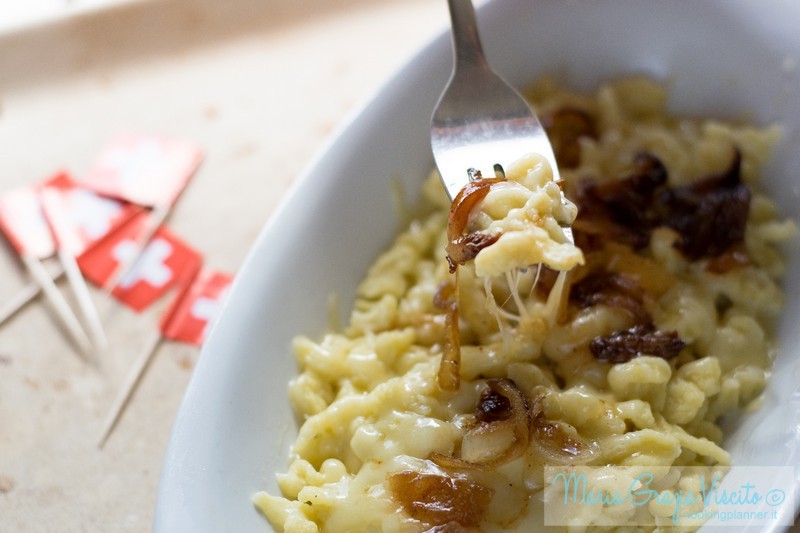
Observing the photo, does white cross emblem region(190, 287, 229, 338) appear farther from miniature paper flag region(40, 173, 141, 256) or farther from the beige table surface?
Answer: miniature paper flag region(40, 173, 141, 256)

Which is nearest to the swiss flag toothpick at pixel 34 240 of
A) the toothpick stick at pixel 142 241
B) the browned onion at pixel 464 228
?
the toothpick stick at pixel 142 241

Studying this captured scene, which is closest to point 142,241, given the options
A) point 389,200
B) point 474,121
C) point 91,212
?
point 91,212

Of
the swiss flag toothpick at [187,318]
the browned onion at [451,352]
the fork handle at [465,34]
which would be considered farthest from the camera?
the swiss flag toothpick at [187,318]

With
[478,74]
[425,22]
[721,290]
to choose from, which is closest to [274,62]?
[425,22]

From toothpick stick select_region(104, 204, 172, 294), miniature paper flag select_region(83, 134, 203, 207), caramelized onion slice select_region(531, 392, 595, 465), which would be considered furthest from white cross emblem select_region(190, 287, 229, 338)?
caramelized onion slice select_region(531, 392, 595, 465)

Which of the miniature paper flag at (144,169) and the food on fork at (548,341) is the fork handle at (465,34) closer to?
the food on fork at (548,341)

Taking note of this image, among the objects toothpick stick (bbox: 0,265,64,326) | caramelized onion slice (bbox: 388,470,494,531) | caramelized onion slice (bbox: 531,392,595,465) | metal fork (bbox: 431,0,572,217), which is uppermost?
metal fork (bbox: 431,0,572,217)

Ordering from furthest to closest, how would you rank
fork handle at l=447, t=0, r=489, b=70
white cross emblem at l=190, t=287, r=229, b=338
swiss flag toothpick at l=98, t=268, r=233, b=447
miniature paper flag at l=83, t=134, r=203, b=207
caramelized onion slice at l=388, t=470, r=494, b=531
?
miniature paper flag at l=83, t=134, r=203, b=207, white cross emblem at l=190, t=287, r=229, b=338, swiss flag toothpick at l=98, t=268, r=233, b=447, fork handle at l=447, t=0, r=489, b=70, caramelized onion slice at l=388, t=470, r=494, b=531

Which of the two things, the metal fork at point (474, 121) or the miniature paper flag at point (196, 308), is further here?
the miniature paper flag at point (196, 308)
